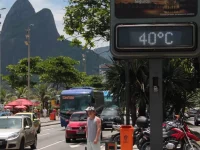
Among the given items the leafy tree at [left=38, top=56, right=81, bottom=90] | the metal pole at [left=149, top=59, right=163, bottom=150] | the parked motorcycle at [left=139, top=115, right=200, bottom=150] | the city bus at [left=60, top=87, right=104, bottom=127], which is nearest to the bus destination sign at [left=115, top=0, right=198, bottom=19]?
the metal pole at [left=149, top=59, right=163, bottom=150]

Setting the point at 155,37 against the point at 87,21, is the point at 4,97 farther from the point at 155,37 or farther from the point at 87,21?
the point at 155,37

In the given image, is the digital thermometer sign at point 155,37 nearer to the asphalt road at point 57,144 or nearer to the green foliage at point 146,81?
the asphalt road at point 57,144

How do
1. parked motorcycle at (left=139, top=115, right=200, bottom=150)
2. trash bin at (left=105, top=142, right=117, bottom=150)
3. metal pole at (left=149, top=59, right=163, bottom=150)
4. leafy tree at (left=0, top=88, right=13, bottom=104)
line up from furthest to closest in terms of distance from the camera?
leafy tree at (left=0, top=88, right=13, bottom=104), parked motorcycle at (left=139, top=115, right=200, bottom=150), trash bin at (left=105, top=142, right=117, bottom=150), metal pole at (left=149, top=59, right=163, bottom=150)

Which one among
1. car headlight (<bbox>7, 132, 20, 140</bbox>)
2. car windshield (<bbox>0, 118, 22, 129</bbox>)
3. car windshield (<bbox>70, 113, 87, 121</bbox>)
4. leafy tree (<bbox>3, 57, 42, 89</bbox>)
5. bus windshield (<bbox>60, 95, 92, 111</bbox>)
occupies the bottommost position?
car headlight (<bbox>7, 132, 20, 140</bbox>)

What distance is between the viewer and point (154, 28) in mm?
9758

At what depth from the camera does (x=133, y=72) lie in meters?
24.4

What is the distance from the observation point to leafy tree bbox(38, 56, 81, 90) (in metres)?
79.1

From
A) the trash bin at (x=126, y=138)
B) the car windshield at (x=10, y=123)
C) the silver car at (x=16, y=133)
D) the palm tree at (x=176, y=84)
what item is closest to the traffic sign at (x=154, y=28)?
the trash bin at (x=126, y=138)

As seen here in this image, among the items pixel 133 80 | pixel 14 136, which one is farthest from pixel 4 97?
pixel 14 136

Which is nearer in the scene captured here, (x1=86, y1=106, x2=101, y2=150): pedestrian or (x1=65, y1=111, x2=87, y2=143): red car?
(x1=86, y1=106, x2=101, y2=150): pedestrian

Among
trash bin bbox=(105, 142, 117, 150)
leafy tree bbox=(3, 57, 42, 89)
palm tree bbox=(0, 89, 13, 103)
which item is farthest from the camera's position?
leafy tree bbox=(3, 57, 42, 89)

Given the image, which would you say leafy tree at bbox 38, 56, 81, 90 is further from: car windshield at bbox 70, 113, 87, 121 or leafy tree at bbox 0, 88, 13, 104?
car windshield at bbox 70, 113, 87, 121

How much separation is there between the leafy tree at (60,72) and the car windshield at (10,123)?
58434mm

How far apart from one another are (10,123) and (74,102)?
59.0 ft
